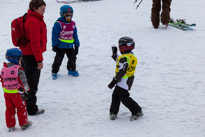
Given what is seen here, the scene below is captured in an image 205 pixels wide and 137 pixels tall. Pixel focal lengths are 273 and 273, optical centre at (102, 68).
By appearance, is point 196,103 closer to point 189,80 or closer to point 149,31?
point 189,80

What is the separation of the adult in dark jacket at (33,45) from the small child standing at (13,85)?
15.0 inches

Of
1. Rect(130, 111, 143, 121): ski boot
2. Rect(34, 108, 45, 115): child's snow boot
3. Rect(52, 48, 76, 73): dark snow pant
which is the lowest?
Rect(130, 111, 143, 121): ski boot

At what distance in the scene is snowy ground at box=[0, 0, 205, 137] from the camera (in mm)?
4781

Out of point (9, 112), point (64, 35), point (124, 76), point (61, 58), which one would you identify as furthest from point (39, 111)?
point (64, 35)

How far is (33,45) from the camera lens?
15.2 ft

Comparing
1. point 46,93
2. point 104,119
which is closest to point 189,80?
point 104,119

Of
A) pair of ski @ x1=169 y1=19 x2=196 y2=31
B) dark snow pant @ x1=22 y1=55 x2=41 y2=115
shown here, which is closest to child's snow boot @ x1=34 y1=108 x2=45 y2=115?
dark snow pant @ x1=22 y1=55 x2=41 y2=115

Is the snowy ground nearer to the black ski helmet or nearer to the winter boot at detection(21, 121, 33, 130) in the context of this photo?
the winter boot at detection(21, 121, 33, 130)

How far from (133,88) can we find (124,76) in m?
1.70

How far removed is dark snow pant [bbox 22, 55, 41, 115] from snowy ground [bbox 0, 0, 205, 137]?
197mm

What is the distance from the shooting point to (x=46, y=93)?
6.18 meters

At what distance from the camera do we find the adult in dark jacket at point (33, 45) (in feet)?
15.0

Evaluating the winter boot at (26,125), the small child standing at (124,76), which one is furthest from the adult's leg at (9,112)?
the small child standing at (124,76)

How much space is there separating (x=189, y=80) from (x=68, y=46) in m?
3.14
